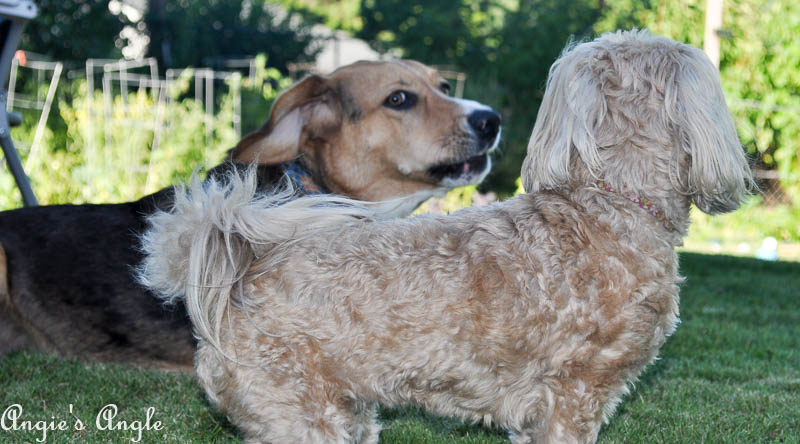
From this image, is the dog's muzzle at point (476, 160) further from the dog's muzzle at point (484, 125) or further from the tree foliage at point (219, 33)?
the tree foliage at point (219, 33)

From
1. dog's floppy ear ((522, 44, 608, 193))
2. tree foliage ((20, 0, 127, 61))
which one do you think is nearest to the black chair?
dog's floppy ear ((522, 44, 608, 193))

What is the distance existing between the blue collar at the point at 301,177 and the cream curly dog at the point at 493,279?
159cm

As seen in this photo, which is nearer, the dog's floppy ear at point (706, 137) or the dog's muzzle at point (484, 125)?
the dog's floppy ear at point (706, 137)

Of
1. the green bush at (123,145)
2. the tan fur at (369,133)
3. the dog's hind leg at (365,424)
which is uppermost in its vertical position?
the tan fur at (369,133)

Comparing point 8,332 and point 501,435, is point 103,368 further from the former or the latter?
point 501,435

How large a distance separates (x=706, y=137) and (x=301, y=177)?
2.36 m

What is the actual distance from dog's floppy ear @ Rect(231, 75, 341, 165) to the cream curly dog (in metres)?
1.71

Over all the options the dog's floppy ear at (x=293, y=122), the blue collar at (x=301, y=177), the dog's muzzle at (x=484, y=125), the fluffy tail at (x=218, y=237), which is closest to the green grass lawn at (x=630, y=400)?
the fluffy tail at (x=218, y=237)

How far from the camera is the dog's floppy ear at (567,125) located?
2484mm

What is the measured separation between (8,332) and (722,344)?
4.19 metres

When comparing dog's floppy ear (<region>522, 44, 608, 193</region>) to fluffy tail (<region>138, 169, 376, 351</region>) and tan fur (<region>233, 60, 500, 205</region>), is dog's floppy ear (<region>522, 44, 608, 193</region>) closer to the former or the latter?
fluffy tail (<region>138, 169, 376, 351</region>)

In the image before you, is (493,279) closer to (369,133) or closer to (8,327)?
(369,133)

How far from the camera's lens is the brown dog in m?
4.09

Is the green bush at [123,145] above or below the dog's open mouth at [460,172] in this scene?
below
